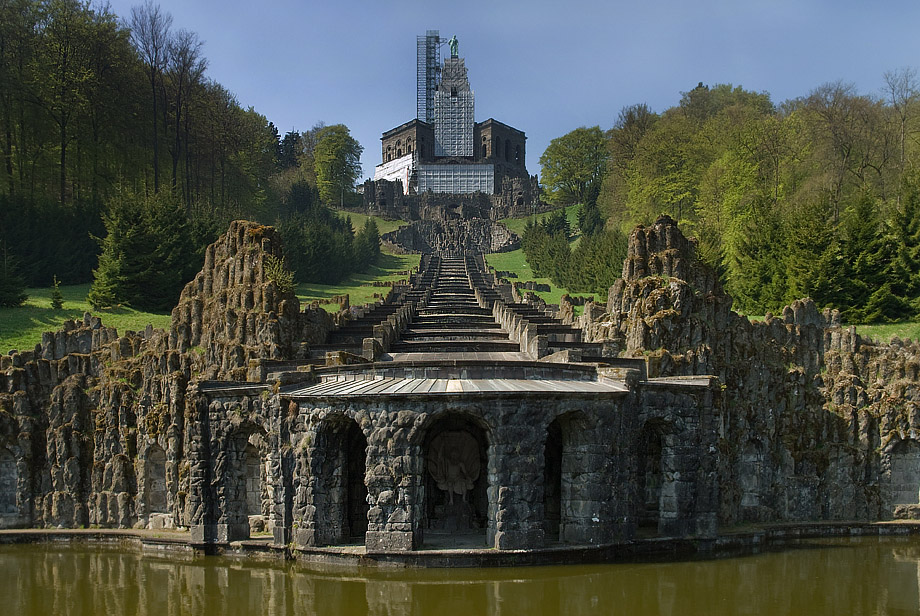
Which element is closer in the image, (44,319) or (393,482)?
(393,482)

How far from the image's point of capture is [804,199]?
167ft

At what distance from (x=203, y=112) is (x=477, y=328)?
119ft

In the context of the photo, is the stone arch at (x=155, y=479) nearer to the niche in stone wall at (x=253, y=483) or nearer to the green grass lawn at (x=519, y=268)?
the niche in stone wall at (x=253, y=483)

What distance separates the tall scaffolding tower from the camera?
169 m

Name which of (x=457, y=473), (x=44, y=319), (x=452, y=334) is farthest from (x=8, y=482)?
(x=452, y=334)

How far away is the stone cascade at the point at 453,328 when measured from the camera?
35.4 meters

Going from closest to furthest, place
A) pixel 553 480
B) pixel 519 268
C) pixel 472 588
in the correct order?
1. pixel 472 588
2. pixel 553 480
3. pixel 519 268

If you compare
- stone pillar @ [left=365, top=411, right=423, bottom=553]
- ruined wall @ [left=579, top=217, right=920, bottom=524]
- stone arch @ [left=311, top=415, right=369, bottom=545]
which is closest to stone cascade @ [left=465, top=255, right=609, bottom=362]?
ruined wall @ [left=579, top=217, right=920, bottom=524]

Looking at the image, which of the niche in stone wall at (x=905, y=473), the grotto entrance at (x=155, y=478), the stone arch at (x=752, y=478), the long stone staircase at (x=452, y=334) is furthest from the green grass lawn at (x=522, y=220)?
the grotto entrance at (x=155, y=478)

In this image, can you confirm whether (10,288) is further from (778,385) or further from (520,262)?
(520,262)

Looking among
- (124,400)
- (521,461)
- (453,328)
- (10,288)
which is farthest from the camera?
(453,328)

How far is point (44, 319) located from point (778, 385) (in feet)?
108

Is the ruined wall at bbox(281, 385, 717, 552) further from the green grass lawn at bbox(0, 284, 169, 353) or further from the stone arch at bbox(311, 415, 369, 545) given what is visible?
the green grass lawn at bbox(0, 284, 169, 353)

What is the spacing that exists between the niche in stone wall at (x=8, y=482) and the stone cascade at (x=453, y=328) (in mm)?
15363
